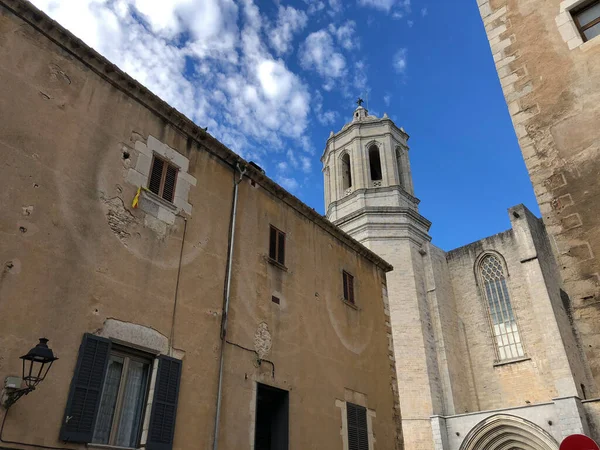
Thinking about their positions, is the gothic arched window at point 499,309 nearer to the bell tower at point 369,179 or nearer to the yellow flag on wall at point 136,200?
the bell tower at point 369,179

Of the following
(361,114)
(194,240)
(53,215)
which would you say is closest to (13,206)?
(53,215)

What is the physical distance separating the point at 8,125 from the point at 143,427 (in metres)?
4.38

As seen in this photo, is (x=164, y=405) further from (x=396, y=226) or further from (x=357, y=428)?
(x=396, y=226)

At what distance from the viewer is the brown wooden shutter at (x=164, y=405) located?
21.9 feet

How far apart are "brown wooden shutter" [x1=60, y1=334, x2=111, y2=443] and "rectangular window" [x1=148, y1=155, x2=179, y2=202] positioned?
8.75 ft

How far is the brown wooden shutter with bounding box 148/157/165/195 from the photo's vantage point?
26.8ft

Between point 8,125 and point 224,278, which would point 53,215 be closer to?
point 8,125

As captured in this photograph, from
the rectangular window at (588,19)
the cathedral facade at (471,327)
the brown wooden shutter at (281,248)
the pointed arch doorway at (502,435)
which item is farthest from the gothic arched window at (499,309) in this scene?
the rectangular window at (588,19)

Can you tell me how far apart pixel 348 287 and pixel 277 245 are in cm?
261

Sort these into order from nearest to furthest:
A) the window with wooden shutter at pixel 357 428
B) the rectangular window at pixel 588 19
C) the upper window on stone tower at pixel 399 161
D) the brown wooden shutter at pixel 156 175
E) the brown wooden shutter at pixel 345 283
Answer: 1. the rectangular window at pixel 588 19
2. the brown wooden shutter at pixel 156 175
3. the window with wooden shutter at pixel 357 428
4. the brown wooden shutter at pixel 345 283
5. the upper window on stone tower at pixel 399 161

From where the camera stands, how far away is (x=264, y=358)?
8820 millimetres

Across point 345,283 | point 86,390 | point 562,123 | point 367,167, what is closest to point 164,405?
point 86,390

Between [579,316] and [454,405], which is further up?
[454,405]

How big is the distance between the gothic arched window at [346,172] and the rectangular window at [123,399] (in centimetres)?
2189
